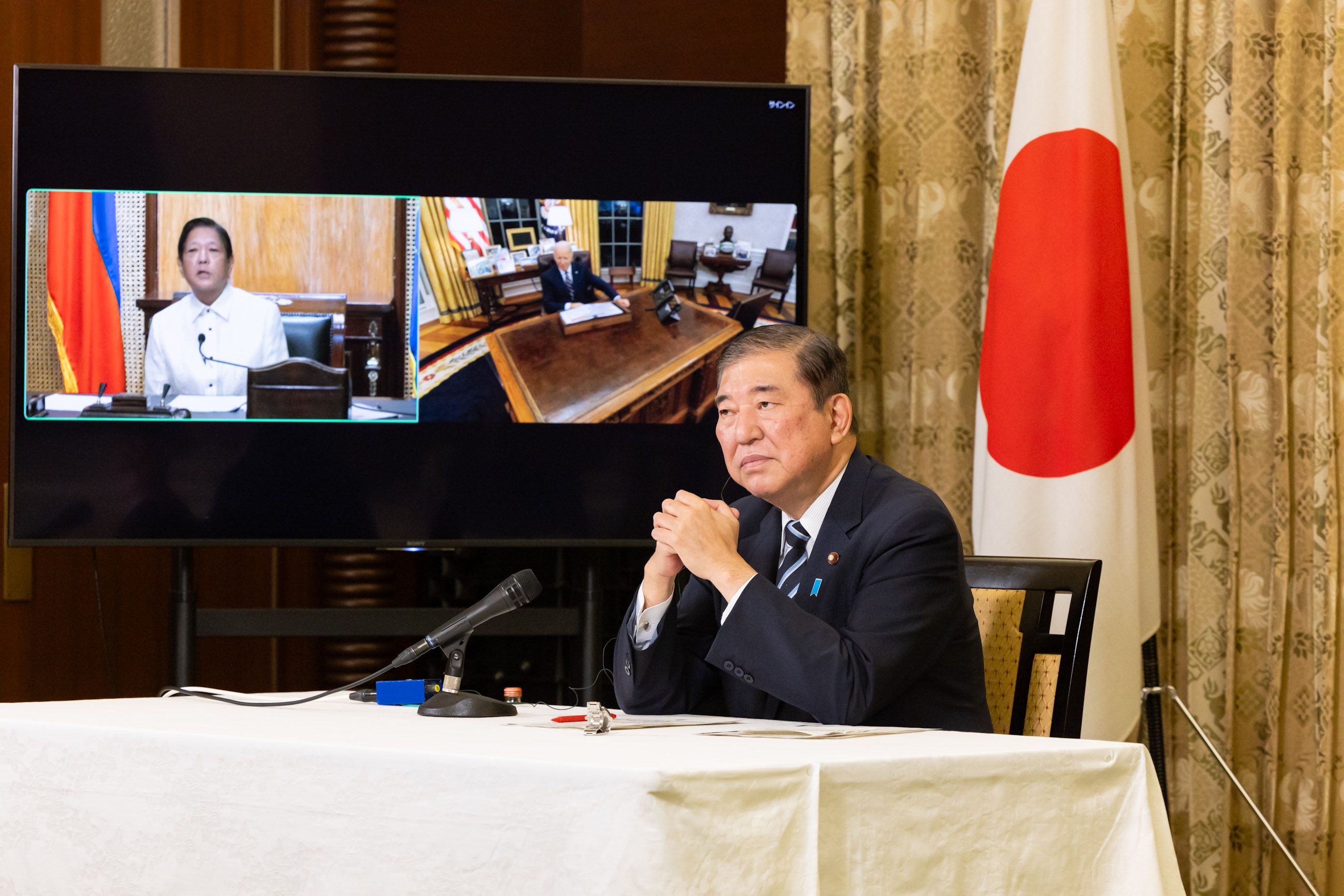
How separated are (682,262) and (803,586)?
1.53 metres

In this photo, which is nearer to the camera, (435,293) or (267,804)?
(267,804)

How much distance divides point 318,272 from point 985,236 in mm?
1818

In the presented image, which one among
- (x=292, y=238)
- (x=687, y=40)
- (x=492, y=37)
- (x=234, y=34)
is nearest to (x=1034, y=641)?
(x=292, y=238)

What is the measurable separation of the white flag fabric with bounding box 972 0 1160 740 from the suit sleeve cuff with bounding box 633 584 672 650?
1.30 meters

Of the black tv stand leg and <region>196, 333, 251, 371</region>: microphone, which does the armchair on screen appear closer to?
<region>196, 333, 251, 371</region>: microphone

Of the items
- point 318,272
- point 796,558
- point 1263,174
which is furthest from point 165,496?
point 1263,174

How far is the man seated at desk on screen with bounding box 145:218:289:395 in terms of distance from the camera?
3.02 m

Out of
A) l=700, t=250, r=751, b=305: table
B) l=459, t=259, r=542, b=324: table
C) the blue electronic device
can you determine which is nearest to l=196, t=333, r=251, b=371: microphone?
l=459, t=259, r=542, b=324: table

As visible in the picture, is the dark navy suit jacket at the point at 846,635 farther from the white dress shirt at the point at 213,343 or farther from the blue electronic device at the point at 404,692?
the white dress shirt at the point at 213,343

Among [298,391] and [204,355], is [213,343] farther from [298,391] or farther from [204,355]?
[298,391]

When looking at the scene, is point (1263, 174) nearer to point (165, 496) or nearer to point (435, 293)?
point (435, 293)

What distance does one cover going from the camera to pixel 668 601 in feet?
6.04

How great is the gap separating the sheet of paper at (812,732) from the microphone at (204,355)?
6.63 ft

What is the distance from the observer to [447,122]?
122 inches
